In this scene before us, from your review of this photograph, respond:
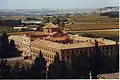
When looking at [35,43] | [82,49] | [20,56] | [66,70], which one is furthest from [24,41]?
[66,70]

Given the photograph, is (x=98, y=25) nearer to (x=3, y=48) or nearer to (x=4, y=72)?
(x=3, y=48)

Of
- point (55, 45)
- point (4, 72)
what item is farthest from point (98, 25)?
point (4, 72)

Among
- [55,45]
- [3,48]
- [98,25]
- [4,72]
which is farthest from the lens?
[98,25]

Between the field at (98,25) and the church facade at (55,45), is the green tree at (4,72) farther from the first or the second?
the field at (98,25)

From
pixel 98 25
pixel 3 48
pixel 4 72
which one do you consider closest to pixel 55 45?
pixel 3 48

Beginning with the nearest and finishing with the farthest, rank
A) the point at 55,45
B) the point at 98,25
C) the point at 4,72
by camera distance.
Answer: the point at 4,72 < the point at 55,45 < the point at 98,25

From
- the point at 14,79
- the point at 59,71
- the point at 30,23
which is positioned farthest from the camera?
the point at 30,23

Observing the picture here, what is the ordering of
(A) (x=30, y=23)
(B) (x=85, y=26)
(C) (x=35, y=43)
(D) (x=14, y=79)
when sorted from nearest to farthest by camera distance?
(D) (x=14, y=79), (C) (x=35, y=43), (B) (x=85, y=26), (A) (x=30, y=23)

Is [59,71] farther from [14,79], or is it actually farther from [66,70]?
[14,79]

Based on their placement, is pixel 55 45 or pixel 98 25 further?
pixel 98 25

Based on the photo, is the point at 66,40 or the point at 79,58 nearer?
the point at 79,58

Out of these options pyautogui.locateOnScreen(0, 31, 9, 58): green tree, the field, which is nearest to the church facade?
pyautogui.locateOnScreen(0, 31, 9, 58): green tree
